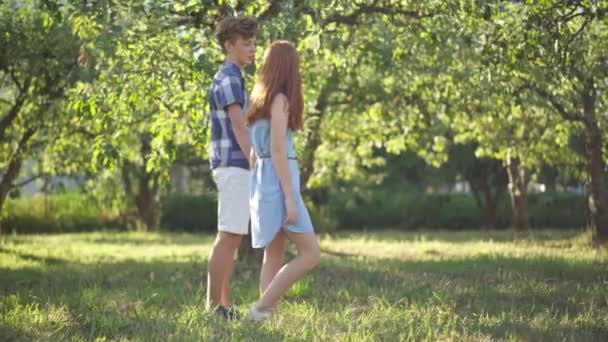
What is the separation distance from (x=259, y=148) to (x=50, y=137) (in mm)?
11930

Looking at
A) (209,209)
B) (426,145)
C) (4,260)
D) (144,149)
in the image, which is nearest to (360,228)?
(209,209)

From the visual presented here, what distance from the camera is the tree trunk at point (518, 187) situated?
2344cm

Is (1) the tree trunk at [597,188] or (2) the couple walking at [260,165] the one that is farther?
(1) the tree trunk at [597,188]

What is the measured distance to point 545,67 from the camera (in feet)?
34.2

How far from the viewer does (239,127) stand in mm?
6098

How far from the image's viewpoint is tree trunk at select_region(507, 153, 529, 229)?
2344 cm

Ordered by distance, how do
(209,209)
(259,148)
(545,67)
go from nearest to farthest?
(259,148) → (545,67) → (209,209)

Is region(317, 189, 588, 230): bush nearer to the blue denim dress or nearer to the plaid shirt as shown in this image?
the plaid shirt

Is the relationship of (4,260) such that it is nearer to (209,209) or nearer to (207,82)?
(207,82)

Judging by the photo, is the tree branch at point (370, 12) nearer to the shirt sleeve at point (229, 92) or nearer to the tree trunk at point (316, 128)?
the tree trunk at point (316, 128)

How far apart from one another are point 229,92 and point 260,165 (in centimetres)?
62

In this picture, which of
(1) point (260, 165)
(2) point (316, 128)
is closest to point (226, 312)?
(1) point (260, 165)

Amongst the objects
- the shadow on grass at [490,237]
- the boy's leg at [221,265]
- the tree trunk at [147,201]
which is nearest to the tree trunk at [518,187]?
the shadow on grass at [490,237]

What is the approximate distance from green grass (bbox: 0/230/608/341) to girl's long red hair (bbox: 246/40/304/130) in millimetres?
1435
